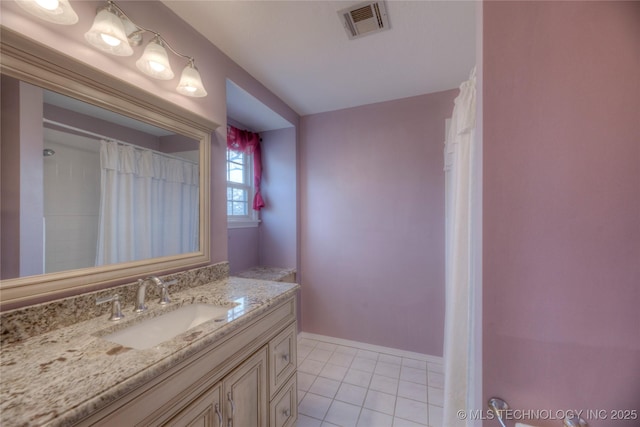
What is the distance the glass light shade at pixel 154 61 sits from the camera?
3.62ft

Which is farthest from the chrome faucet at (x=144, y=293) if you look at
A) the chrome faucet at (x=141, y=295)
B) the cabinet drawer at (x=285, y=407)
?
the cabinet drawer at (x=285, y=407)

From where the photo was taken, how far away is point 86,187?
99cm

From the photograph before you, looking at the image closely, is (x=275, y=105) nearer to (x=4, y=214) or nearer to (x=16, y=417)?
(x=4, y=214)

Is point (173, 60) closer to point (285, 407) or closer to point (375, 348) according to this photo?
point (285, 407)

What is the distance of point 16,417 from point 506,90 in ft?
4.26

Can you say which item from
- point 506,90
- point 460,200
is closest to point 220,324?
point 506,90

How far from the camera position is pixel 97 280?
0.99 m

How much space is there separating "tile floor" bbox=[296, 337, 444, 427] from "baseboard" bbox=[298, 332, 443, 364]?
0.03 m

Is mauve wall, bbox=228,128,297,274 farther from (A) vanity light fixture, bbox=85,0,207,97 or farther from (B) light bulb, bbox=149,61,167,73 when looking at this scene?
(B) light bulb, bbox=149,61,167,73

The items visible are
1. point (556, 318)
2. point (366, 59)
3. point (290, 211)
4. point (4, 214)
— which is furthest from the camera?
point (290, 211)

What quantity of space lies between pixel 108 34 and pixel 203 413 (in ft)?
4.77

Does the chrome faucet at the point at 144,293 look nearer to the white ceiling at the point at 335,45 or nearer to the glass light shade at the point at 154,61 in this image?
the glass light shade at the point at 154,61

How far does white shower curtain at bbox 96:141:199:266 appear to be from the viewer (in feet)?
3.47

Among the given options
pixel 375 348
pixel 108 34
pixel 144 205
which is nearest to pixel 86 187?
pixel 144 205
